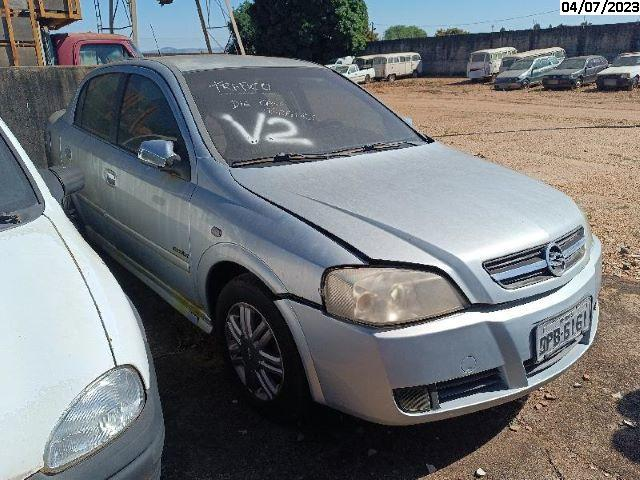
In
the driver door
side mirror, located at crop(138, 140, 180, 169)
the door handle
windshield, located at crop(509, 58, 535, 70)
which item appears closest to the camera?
side mirror, located at crop(138, 140, 180, 169)

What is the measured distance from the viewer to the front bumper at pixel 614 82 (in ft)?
66.5

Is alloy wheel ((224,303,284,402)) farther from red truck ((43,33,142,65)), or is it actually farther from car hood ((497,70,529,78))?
car hood ((497,70,529,78))

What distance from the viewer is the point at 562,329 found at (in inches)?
87.5

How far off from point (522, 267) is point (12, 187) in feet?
6.95

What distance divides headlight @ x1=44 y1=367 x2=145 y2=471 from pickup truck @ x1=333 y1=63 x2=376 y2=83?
27751mm

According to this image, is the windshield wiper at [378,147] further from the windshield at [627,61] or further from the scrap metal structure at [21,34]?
the windshield at [627,61]

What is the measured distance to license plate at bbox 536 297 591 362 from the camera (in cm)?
212

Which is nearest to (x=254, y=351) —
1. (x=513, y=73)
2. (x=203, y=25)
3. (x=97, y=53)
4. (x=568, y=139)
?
(x=97, y=53)

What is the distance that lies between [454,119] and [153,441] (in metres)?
15.0

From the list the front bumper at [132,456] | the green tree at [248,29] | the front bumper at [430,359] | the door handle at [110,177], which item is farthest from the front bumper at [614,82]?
the green tree at [248,29]

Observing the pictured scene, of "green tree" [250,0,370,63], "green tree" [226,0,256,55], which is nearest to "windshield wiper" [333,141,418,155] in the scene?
"green tree" [250,0,370,63]

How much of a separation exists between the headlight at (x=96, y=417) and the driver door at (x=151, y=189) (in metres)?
1.22

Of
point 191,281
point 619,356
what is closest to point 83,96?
point 191,281

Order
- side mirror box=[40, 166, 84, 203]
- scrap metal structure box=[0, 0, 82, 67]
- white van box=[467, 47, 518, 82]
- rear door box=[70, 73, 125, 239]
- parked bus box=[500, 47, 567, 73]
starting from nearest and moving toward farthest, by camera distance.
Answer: side mirror box=[40, 166, 84, 203], rear door box=[70, 73, 125, 239], scrap metal structure box=[0, 0, 82, 67], parked bus box=[500, 47, 567, 73], white van box=[467, 47, 518, 82]
